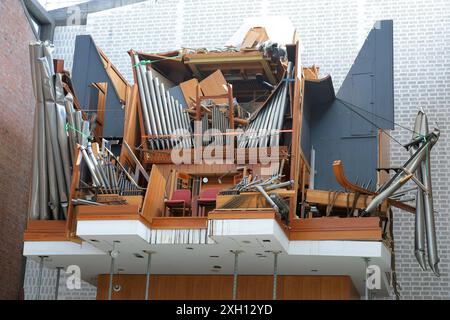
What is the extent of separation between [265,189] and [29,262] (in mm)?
8639

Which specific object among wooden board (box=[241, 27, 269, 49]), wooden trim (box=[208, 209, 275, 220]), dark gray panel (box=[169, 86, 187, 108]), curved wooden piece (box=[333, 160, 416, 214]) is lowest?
wooden trim (box=[208, 209, 275, 220])

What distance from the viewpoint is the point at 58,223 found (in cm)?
1623

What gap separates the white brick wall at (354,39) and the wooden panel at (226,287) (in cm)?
270

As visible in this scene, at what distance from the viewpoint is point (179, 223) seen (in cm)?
1570

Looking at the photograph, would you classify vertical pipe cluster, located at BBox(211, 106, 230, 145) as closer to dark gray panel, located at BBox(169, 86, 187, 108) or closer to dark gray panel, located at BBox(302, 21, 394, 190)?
dark gray panel, located at BBox(169, 86, 187, 108)

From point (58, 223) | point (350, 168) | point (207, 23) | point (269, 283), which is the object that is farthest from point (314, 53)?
point (58, 223)

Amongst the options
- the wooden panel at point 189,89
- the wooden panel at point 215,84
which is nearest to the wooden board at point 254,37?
the wooden panel at point 215,84

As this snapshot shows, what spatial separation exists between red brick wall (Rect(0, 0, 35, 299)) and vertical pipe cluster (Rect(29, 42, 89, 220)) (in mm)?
4041

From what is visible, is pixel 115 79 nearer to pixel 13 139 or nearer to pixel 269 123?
pixel 13 139

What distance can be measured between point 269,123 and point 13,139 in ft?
22.7

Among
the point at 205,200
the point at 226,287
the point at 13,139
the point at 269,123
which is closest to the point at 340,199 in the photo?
the point at 269,123

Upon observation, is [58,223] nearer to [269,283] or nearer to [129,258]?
[129,258]

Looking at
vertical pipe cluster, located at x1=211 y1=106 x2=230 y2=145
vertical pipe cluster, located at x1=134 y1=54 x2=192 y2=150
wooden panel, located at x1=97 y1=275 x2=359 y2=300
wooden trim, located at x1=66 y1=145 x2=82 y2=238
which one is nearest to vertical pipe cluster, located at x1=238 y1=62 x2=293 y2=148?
vertical pipe cluster, located at x1=211 y1=106 x2=230 y2=145

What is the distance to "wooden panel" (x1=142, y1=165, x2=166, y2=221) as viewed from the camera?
619 inches
